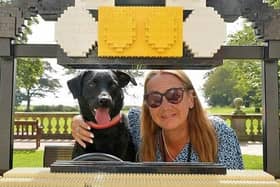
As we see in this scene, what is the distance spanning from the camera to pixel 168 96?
115 cm

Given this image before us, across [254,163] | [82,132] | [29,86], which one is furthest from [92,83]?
[254,163]

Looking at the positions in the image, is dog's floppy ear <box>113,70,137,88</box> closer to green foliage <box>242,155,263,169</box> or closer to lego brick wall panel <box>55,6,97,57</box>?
lego brick wall panel <box>55,6,97,57</box>

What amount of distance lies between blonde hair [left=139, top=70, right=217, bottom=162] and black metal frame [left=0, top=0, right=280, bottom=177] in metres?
0.20

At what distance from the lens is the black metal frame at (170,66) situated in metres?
1.13

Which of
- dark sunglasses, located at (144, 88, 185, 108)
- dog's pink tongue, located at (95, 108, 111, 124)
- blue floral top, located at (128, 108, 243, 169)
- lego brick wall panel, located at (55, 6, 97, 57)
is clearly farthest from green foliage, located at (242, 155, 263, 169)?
lego brick wall panel, located at (55, 6, 97, 57)

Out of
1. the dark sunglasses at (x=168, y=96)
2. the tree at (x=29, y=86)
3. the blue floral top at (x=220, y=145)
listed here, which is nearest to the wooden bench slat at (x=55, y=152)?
the tree at (x=29, y=86)

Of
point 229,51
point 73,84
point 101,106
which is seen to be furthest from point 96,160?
point 229,51

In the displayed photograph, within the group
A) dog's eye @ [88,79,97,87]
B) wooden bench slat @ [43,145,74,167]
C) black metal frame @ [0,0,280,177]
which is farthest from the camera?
wooden bench slat @ [43,145,74,167]

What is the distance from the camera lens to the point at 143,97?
1.25 meters

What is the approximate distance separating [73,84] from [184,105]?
37 cm

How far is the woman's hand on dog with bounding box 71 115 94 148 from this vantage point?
125 cm

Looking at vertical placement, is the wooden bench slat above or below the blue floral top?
below

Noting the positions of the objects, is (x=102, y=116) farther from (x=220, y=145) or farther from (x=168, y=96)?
(x=220, y=145)

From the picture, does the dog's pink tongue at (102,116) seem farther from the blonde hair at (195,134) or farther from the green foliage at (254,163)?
the green foliage at (254,163)
